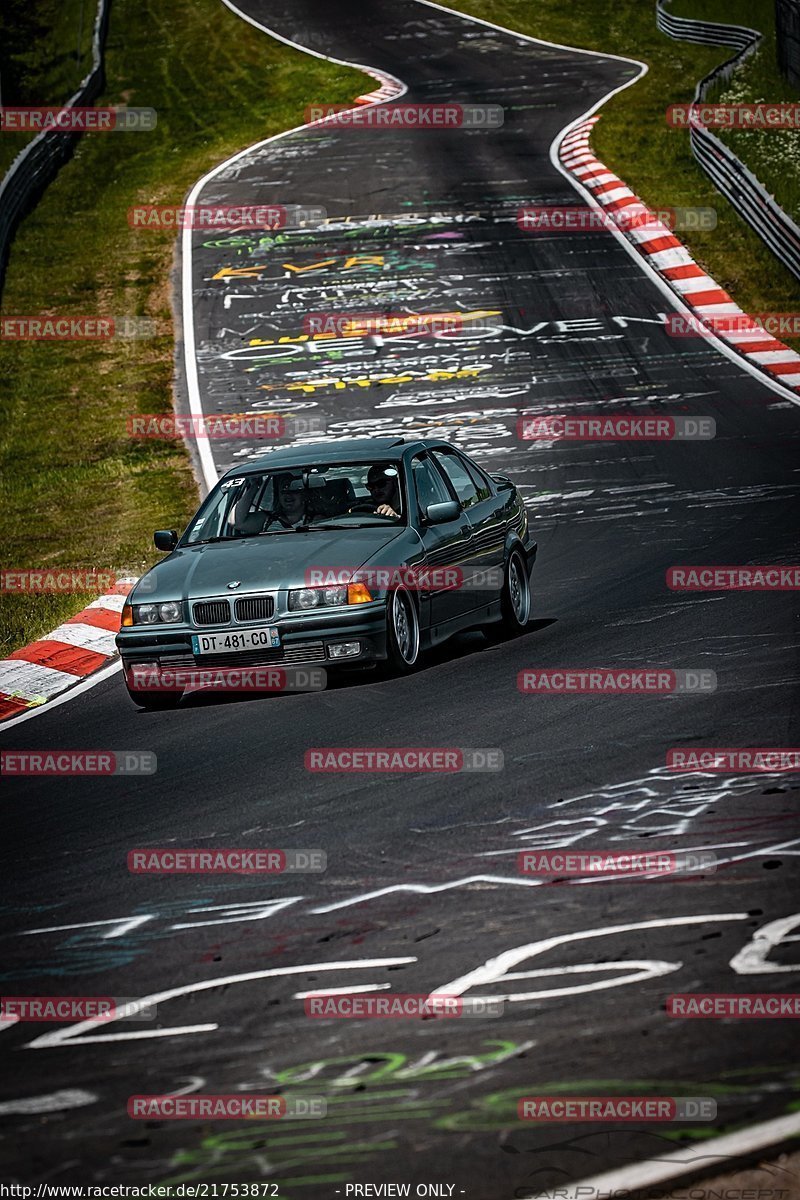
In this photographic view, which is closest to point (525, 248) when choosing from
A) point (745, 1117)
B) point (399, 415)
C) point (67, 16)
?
point (399, 415)

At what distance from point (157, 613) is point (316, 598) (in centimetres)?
95

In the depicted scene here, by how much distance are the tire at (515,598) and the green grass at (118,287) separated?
367cm

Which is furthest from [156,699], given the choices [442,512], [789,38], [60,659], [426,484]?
[789,38]

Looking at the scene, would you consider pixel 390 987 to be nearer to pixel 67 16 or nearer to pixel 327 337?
pixel 327 337

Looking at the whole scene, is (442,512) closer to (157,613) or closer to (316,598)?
(316,598)

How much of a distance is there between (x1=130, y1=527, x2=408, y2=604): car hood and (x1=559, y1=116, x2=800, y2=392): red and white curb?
1081cm

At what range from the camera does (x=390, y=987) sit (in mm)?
5125

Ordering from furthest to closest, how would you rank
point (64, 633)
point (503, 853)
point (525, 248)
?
1. point (525, 248)
2. point (64, 633)
3. point (503, 853)

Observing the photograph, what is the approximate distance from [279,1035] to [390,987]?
42 centimetres

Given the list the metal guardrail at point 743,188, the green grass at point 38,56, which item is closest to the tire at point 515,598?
the metal guardrail at point 743,188

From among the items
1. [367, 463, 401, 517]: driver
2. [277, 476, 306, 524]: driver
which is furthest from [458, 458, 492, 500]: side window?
[277, 476, 306, 524]: driver

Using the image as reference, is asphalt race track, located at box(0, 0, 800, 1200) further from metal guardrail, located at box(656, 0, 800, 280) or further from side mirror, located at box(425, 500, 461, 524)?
metal guardrail, located at box(656, 0, 800, 280)

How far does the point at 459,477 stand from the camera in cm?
1182

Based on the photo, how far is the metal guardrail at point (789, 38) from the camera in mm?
33375
